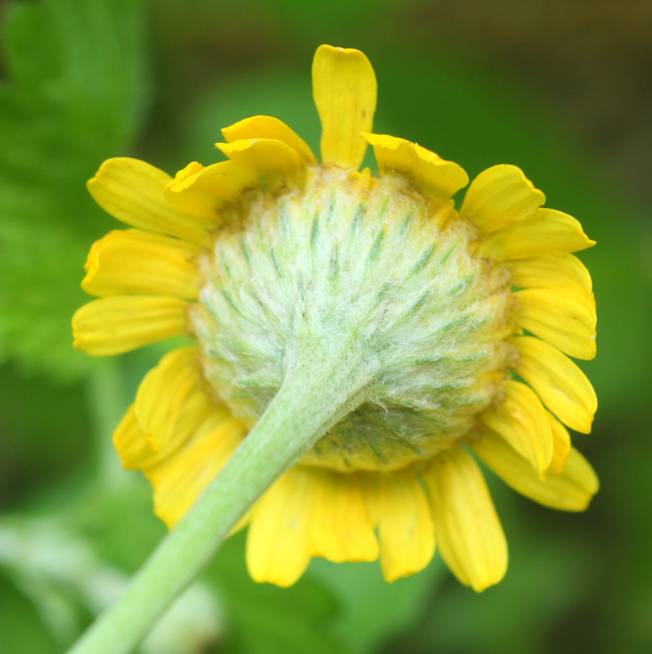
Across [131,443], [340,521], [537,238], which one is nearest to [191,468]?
[131,443]

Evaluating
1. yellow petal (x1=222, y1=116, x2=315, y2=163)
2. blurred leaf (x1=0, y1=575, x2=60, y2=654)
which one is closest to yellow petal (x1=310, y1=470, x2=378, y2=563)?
yellow petal (x1=222, y1=116, x2=315, y2=163)

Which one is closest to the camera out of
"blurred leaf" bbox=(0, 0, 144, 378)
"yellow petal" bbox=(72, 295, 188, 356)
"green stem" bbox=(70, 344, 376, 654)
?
"green stem" bbox=(70, 344, 376, 654)

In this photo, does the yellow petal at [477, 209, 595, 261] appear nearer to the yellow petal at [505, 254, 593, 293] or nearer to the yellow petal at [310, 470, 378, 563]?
the yellow petal at [505, 254, 593, 293]

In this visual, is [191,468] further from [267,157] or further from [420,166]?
[420,166]

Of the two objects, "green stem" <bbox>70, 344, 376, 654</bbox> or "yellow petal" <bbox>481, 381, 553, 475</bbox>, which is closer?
"green stem" <bbox>70, 344, 376, 654</bbox>

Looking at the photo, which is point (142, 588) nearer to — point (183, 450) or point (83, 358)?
point (183, 450)
